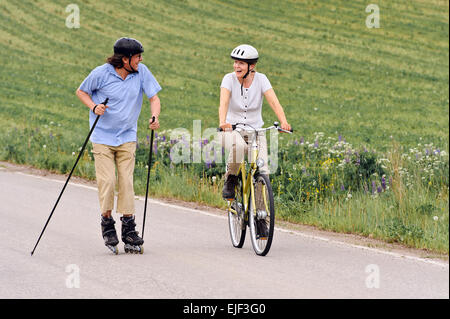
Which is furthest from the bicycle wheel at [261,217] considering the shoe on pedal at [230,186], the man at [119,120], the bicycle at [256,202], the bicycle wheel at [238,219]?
the man at [119,120]

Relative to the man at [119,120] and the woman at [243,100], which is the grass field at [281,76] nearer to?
the woman at [243,100]

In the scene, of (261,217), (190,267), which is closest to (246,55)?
(261,217)

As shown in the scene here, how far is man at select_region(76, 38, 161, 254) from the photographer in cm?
855

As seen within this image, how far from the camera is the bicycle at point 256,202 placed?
8477 mm

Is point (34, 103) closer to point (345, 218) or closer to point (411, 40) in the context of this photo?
point (345, 218)

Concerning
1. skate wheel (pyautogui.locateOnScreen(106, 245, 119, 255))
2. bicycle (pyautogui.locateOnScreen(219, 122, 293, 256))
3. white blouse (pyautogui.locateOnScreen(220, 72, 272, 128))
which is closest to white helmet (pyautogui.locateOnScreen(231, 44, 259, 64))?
white blouse (pyautogui.locateOnScreen(220, 72, 272, 128))

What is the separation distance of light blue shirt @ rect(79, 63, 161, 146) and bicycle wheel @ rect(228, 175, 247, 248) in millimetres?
1282

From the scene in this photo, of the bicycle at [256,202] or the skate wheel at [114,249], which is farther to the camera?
the skate wheel at [114,249]

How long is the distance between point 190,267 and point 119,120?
5.22 feet

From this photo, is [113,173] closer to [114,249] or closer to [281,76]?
[114,249]

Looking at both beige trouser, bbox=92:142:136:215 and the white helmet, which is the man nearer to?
beige trouser, bbox=92:142:136:215

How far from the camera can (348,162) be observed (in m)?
12.7

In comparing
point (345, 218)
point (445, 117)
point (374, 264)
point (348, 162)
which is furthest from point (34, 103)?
point (374, 264)

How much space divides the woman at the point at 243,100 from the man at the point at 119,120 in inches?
28.4
